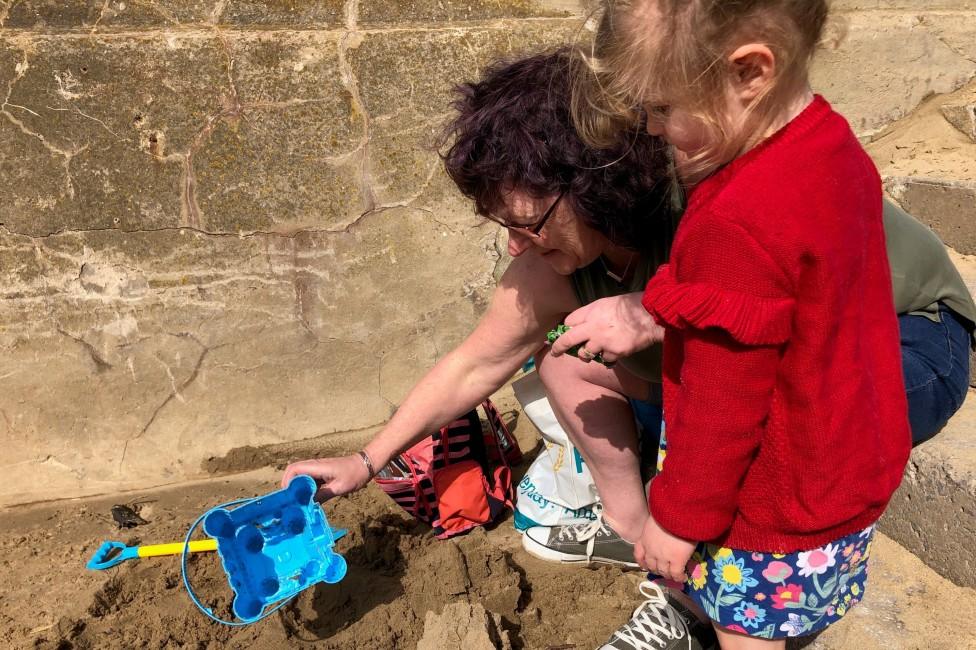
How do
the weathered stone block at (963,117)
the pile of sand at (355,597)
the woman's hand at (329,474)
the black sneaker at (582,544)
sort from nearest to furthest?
the woman's hand at (329,474)
the pile of sand at (355,597)
the black sneaker at (582,544)
the weathered stone block at (963,117)

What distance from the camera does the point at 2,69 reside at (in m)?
2.52

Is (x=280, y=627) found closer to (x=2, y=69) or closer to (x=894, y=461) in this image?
(x=894, y=461)

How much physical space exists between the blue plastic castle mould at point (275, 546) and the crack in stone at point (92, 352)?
1.06 m

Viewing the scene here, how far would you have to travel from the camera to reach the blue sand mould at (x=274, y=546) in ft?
6.24

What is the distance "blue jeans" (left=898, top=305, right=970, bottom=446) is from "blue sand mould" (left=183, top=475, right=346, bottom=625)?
1215mm

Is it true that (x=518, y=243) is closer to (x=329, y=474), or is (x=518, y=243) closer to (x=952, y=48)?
(x=329, y=474)

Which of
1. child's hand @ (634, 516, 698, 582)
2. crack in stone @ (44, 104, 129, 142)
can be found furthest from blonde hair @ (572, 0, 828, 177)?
crack in stone @ (44, 104, 129, 142)

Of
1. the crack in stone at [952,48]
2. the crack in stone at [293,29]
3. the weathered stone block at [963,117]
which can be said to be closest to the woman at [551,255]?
the crack in stone at [293,29]

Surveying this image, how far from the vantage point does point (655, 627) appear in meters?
1.80

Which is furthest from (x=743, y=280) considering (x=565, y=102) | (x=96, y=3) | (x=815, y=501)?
(x=96, y=3)

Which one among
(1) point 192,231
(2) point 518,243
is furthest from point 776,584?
(1) point 192,231

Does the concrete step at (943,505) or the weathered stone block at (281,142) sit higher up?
the weathered stone block at (281,142)

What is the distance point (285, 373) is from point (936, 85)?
2.49m

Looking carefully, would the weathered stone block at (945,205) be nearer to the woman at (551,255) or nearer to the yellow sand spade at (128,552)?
A: the woman at (551,255)
